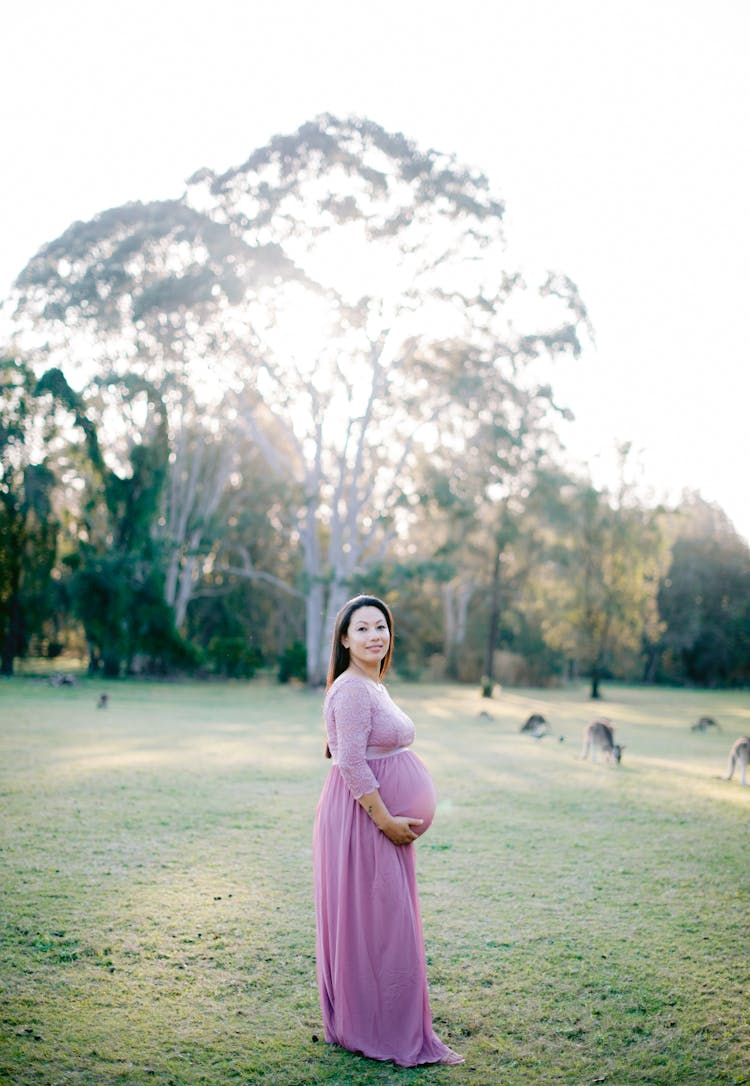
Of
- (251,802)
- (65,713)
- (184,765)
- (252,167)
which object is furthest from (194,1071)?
(252,167)

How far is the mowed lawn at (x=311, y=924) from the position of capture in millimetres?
3771

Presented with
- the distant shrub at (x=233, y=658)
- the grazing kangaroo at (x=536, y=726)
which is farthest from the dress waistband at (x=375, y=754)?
the distant shrub at (x=233, y=658)

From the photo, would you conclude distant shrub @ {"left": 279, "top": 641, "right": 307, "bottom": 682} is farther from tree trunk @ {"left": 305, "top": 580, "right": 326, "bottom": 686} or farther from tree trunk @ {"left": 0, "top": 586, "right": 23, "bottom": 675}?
tree trunk @ {"left": 0, "top": 586, "right": 23, "bottom": 675}

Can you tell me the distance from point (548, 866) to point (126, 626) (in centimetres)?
2343

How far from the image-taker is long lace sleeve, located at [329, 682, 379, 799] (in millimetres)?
3740

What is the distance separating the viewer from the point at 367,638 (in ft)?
13.0

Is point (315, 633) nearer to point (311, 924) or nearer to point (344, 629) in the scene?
point (311, 924)

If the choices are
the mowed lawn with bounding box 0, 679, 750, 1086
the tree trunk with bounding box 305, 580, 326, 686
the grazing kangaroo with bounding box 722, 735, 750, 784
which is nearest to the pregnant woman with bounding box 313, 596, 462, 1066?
the mowed lawn with bounding box 0, 679, 750, 1086

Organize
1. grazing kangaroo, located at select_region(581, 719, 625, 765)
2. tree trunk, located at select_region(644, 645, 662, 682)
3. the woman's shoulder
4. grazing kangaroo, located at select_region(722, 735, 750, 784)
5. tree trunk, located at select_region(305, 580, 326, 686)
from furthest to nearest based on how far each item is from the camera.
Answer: tree trunk, located at select_region(644, 645, 662, 682) < tree trunk, located at select_region(305, 580, 326, 686) < grazing kangaroo, located at select_region(581, 719, 625, 765) < grazing kangaroo, located at select_region(722, 735, 750, 784) < the woman's shoulder

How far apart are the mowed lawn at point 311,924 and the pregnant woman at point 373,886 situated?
151mm

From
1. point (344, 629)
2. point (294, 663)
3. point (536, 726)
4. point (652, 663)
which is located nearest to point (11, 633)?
point (294, 663)

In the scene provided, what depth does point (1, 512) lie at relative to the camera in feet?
87.4

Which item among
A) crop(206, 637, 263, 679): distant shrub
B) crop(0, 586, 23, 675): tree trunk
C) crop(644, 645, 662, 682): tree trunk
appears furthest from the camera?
crop(644, 645, 662, 682): tree trunk

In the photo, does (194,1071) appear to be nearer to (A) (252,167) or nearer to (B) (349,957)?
(B) (349,957)
